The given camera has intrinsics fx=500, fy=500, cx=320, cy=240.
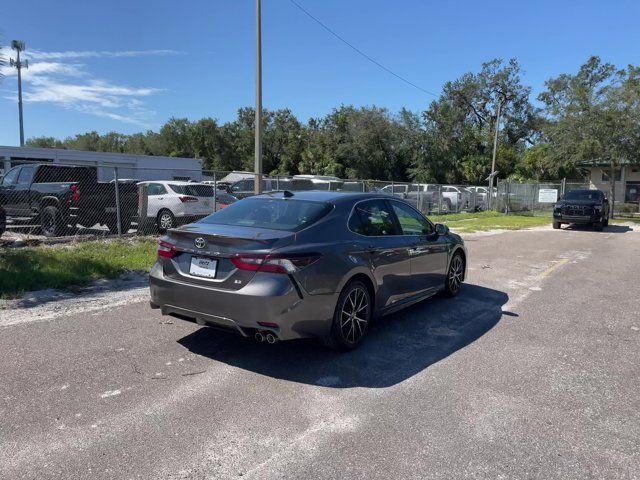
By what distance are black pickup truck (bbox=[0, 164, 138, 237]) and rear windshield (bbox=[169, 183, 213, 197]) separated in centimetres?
121

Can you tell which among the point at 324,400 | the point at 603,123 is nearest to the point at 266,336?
the point at 324,400

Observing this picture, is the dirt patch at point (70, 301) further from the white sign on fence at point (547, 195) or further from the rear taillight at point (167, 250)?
the white sign on fence at point (547, 195)

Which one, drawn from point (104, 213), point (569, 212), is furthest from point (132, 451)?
point (569, 212)

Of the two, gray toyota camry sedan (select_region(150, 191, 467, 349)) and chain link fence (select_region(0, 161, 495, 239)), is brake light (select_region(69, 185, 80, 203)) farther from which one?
gray toyota camry sedan (select_region(150, 191, 467, 349))

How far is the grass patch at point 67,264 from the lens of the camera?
7188 mm

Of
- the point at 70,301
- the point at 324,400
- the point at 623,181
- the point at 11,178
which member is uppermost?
the point at 623,181

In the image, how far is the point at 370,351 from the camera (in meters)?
4.95

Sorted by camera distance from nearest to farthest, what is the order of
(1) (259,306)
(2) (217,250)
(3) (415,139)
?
(1) (259,306)
(2) (217,250)
(3) (415,139)

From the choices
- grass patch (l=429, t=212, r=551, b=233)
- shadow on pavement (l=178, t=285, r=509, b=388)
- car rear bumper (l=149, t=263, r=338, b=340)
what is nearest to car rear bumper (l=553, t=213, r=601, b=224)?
grass patch (l=429, t=212, r=551, b=233)

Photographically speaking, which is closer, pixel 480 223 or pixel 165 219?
pixel 165 219

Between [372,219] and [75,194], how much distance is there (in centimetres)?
914

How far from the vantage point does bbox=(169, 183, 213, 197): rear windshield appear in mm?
13883

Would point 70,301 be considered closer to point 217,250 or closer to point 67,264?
point 67,264

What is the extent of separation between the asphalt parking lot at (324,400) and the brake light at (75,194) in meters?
6.61
